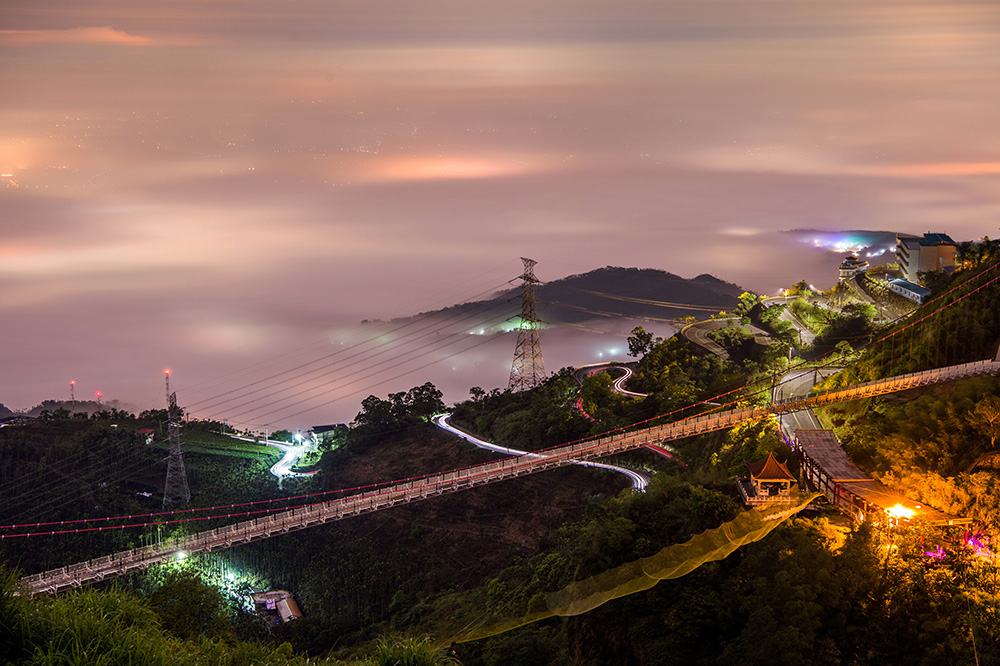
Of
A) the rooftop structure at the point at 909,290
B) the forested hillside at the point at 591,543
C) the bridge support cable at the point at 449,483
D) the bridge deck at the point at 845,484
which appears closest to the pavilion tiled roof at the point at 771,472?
the bridge deck at the point at 845,484

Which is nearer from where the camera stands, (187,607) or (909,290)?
(187,607)

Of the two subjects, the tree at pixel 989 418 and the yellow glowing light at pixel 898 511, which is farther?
the tree at pixel 989 418

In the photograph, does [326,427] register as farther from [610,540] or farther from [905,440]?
[905,440]

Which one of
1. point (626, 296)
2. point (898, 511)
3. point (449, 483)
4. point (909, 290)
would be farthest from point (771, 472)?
point (626, 296)

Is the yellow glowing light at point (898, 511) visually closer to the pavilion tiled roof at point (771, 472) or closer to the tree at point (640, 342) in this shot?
the pavilion tiled roof at point (771, 472)

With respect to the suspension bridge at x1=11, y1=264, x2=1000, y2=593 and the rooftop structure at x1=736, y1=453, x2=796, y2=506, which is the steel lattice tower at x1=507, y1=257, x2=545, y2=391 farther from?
the rooftop structure at x1=736, y1=453, x2=796, y2=506

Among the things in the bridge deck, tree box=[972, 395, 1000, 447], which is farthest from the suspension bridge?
the bridge deck

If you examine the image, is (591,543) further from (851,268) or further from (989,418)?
(851,268)
